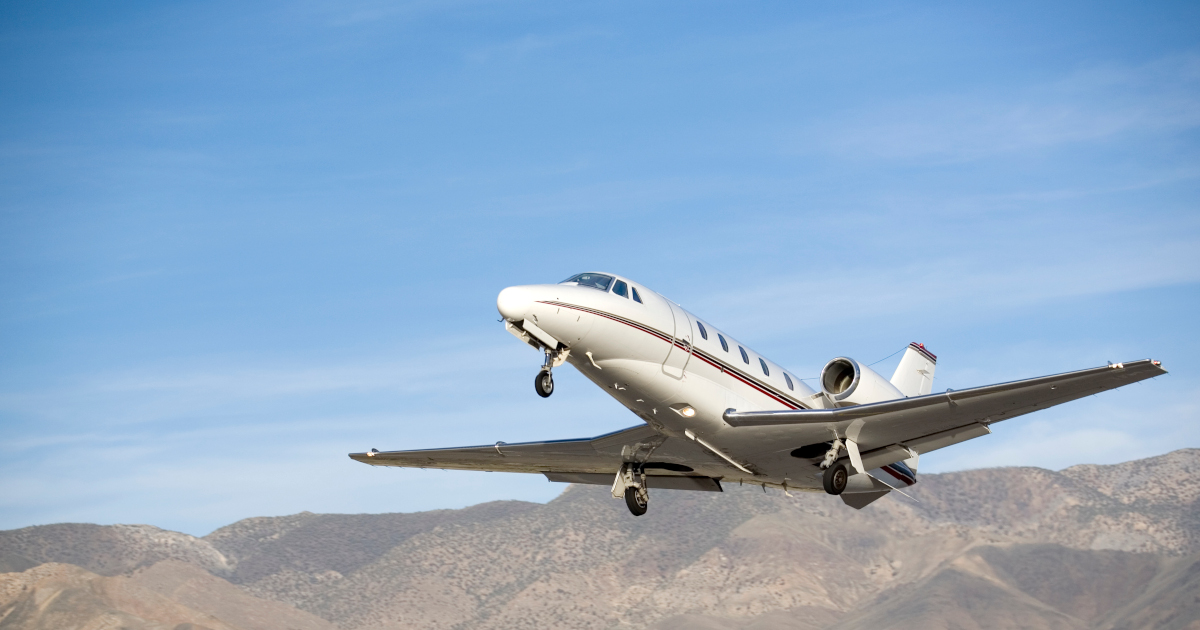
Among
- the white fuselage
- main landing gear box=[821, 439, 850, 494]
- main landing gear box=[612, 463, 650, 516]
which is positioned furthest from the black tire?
main landing gear box=[612, 463, 650, 516]

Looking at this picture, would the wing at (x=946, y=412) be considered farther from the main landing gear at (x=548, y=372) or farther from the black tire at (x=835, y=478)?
the main landing gear at (x=548, y=372)

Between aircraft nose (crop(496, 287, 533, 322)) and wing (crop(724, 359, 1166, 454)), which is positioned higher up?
aircraft nose (crop(496, 287, 533, 322))

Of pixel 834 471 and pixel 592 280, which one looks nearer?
pixel 592 280

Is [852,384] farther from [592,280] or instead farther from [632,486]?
[592,280]

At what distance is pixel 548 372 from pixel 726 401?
4.37m

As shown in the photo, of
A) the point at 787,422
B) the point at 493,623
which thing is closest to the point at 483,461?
the point at 787,422

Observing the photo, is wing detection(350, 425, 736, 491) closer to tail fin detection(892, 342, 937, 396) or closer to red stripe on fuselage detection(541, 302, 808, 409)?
red stripe on fuselage detection(541, 302, 808, 409)

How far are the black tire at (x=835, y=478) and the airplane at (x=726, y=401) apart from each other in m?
0.03

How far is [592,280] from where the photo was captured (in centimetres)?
2477

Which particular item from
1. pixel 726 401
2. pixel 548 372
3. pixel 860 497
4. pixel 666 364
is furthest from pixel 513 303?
pixel 860 497

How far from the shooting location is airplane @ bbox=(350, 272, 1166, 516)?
23797 millimetres

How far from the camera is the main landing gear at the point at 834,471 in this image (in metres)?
26.6

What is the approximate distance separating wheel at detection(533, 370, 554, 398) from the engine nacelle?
7756mm

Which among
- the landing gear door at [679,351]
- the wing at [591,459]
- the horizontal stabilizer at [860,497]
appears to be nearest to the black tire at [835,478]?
the wing at [591,459]
